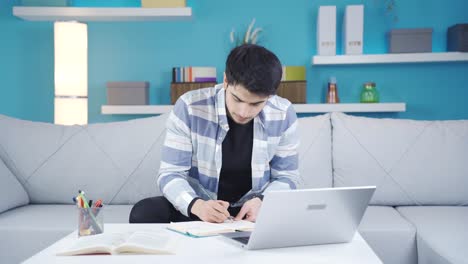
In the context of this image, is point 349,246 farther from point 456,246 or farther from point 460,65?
point 460,65

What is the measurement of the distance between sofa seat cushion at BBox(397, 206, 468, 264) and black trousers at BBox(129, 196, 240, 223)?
693 mm

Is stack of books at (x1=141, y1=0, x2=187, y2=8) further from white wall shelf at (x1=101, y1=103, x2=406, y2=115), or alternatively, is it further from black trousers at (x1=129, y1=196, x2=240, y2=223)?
black trousers at (x1=129, y1=196, x2=240, y2=223)

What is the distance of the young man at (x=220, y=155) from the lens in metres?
1.72

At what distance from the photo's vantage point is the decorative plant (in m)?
3.43

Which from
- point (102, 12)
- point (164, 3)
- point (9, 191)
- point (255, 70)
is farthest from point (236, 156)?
point (102, 12)

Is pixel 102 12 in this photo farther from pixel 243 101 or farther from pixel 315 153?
pixel 243 101

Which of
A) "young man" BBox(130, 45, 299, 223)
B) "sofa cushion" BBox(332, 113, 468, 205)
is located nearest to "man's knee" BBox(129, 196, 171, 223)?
"young man" BBox(130, 45, 299, 223)

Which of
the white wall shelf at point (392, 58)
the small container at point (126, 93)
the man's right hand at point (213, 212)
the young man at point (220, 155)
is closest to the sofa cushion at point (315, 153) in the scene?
the young man at point (220, 155)

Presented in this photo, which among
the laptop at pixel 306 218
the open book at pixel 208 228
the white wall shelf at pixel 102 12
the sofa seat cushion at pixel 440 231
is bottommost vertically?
the sofa seat cushion at pixel 440 231

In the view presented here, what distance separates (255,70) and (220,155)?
37cm

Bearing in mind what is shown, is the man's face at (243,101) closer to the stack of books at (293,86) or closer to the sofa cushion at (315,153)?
the sofa cushion at (315,153)

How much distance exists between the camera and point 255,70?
1518 mm

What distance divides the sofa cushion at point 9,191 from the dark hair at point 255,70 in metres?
1.32

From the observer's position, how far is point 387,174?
2.49 metres
